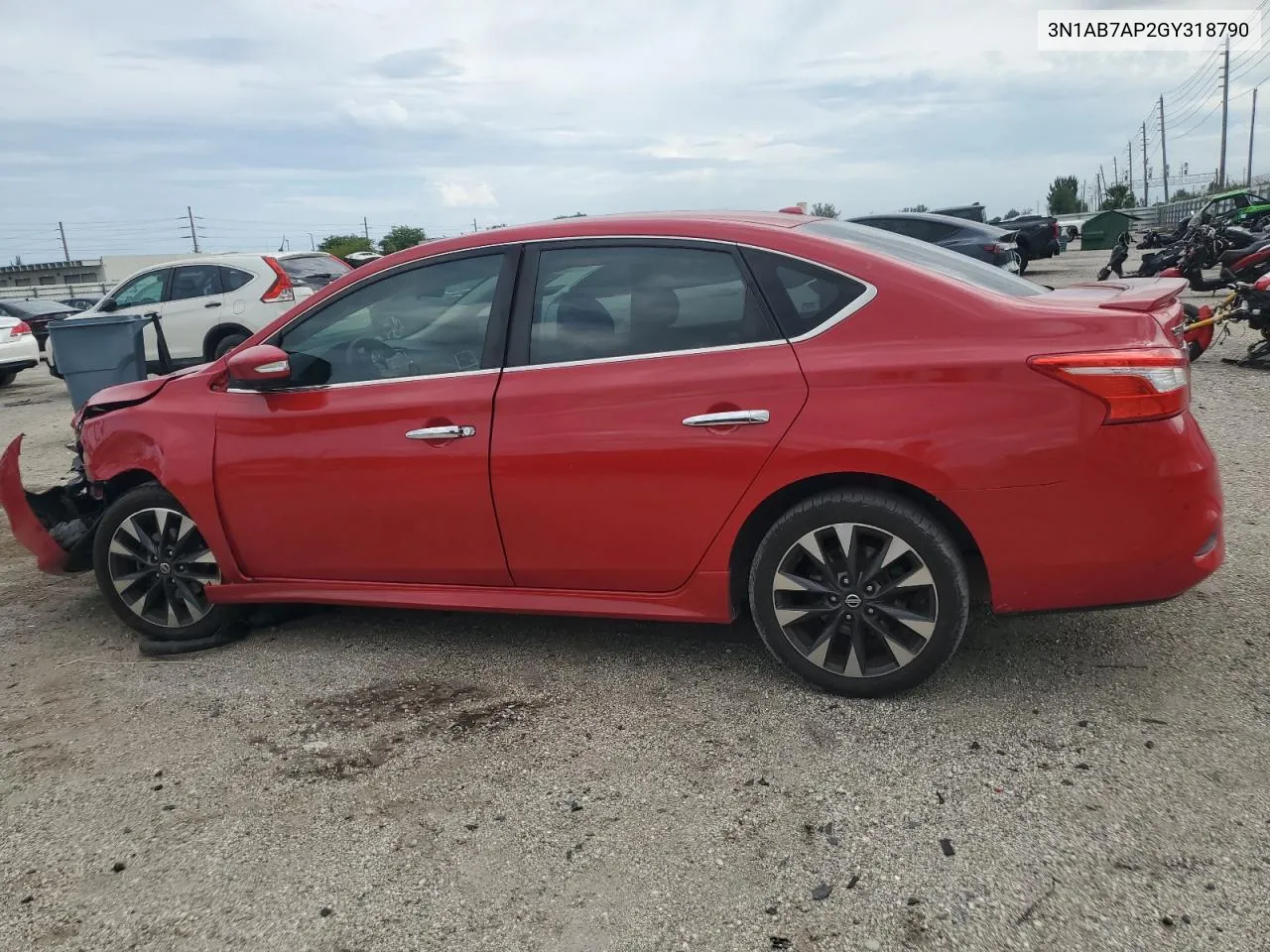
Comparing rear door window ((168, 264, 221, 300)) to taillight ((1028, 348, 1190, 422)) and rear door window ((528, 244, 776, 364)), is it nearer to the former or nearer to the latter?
rear door window ((528, 244, 776, 364))

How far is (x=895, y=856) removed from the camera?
8.69ft

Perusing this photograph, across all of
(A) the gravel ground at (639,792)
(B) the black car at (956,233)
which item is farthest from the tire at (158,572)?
(B) the black car at (956,233)

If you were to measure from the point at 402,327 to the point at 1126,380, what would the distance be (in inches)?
102

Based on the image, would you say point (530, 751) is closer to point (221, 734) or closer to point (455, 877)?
point (455, 877)

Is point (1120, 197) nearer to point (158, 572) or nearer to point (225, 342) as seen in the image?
point (225, 342)

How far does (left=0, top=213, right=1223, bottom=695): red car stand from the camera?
315 cm

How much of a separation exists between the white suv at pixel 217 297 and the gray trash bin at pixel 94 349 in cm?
506

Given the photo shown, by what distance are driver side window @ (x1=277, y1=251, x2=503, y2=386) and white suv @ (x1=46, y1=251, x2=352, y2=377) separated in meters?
9.11

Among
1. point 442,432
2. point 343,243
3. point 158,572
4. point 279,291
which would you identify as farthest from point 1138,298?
point 343,243

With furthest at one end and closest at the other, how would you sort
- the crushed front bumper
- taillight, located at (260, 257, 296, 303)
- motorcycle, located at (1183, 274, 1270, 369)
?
taillight, located at (260, 257, 296, 303), motorcycle, located at (1183, 274, 1270, 369), the crushed front bumper

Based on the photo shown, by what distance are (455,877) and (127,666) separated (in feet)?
7.72

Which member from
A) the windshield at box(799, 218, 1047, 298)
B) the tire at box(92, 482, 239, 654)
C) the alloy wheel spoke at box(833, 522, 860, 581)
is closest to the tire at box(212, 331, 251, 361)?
the tire at box(92, 482, 239, 654)

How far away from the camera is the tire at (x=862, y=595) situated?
10.8ft

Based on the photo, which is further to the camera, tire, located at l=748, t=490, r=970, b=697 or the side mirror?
the side mirror
